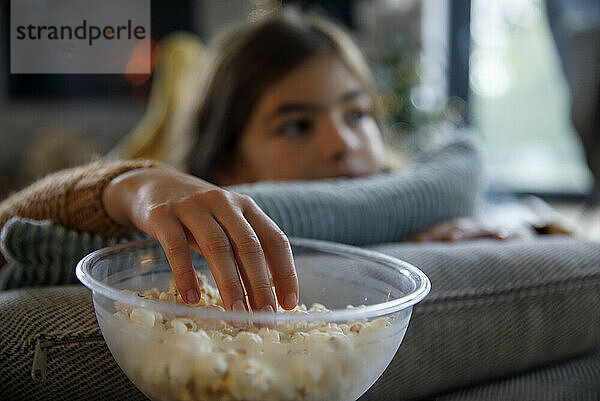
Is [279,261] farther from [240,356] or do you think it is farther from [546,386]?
[546,386]

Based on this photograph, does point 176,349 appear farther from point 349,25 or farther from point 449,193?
point 349,25

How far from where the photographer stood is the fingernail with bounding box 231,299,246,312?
1.21ft

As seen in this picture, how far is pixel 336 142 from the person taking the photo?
120 centimetres

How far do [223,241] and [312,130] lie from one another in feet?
2.92

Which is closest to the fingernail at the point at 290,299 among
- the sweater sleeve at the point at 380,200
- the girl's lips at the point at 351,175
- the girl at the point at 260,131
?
the girl at the point at 260,131

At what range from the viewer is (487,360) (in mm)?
575

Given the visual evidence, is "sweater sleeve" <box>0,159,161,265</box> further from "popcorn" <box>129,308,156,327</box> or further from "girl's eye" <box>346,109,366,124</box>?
"girl's eye" <box>346,109,366,124</box>

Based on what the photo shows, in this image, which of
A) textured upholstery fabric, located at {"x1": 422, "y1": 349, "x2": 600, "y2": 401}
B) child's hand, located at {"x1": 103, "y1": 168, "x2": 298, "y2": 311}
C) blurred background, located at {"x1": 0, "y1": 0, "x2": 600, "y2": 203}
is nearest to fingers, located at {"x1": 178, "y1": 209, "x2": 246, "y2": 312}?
child's hand, located at {"x1": 103, "y1": 168, "x2": 298, "y2": 311}

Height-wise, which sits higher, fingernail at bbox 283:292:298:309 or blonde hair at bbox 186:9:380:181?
blonde hair at bbox 186:9:380:181

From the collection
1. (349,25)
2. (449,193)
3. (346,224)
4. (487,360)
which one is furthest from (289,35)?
(349,25)

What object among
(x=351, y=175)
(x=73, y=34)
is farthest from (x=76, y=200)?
(x=351, y=175)

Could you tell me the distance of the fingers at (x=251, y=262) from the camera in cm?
38

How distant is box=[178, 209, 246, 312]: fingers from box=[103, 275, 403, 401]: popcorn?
0.04 meters

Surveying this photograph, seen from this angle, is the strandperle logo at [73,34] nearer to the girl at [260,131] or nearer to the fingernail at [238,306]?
the girl at [260,131]
